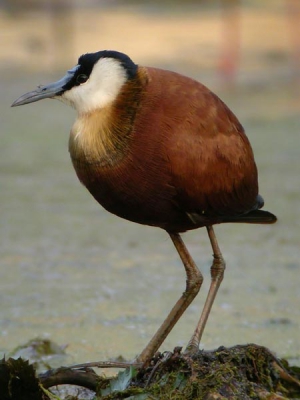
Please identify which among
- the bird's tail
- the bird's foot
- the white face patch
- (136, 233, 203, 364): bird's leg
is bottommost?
the bird's foot

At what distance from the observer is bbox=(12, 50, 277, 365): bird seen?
11.9ft

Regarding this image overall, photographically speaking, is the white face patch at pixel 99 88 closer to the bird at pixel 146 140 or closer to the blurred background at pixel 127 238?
the bird at pixel 146 140

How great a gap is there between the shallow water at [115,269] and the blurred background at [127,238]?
0.03ft

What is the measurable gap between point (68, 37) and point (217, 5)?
376 cm

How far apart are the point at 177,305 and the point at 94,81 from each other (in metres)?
1.02

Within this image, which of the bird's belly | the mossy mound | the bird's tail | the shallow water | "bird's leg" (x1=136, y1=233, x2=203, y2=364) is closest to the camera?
the mossy mound

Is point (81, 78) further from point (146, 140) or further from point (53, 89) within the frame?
point (146, 140)

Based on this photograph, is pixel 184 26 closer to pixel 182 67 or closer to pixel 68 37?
pixel 68 37

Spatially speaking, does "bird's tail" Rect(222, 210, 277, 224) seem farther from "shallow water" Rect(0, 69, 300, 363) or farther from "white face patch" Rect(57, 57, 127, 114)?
"white face patch" Rect(57, 57, 127, 114)

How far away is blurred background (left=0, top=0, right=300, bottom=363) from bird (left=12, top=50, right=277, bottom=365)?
3.52ft

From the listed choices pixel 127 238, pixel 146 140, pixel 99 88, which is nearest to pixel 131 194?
pixel 146 140

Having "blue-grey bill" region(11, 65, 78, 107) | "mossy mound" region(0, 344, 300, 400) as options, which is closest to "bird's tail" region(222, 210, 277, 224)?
"mossy mound" region(0, 344, 300, 400)

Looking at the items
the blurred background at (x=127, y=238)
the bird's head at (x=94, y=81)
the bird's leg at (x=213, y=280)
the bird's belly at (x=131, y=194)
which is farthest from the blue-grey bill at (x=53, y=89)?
the blurred background at (x=127, y=238)

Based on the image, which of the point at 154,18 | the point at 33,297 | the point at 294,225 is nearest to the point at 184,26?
→ the point at 154,18
